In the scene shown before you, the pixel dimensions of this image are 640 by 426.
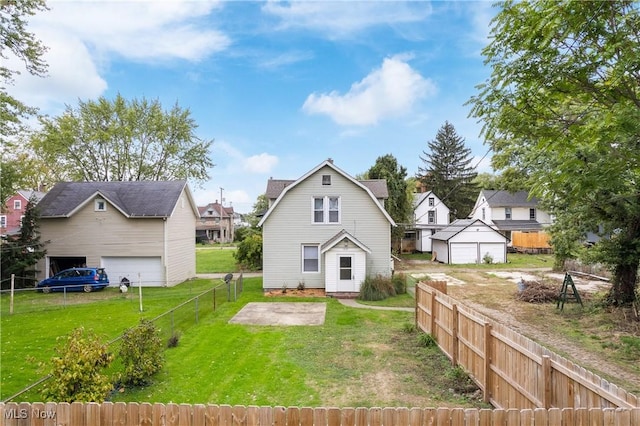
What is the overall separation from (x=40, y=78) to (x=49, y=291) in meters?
11.0

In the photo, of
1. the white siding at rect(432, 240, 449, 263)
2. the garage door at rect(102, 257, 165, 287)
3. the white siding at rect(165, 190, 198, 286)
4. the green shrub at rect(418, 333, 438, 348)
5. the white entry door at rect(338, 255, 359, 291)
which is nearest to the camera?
the green shrub at rect(418, 333, 438, 348)

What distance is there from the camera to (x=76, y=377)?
19.3 ft

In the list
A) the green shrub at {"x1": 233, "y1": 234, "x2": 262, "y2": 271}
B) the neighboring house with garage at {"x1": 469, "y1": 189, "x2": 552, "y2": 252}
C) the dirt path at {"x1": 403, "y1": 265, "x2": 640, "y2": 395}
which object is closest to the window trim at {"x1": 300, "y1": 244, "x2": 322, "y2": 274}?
the dirt path at {"x1": 403, "y1": 265, "x2": 640, "y2": 395}

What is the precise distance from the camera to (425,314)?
11.1 metres

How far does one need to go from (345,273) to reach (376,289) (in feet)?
5.88

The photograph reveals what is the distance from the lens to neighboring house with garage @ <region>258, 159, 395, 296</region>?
63.1ft

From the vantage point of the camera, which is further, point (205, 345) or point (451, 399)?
point (205, 345)

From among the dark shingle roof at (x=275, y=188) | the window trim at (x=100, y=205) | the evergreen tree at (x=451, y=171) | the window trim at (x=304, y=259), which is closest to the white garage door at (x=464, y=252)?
the window trim at (x=304, y=259)

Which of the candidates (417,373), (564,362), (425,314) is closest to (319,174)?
(425,314)

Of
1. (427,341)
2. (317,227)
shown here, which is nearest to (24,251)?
(317,227)

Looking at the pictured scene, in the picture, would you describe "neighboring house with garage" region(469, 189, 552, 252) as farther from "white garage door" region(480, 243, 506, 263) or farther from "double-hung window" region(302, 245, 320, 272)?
"double-hung window" region(302, 245, 320, 272)

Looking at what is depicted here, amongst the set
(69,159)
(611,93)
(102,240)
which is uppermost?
(69,159)

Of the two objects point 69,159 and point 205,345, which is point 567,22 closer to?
point 205,345

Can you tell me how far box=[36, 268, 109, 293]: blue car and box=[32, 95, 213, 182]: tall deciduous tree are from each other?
53.0 ft
